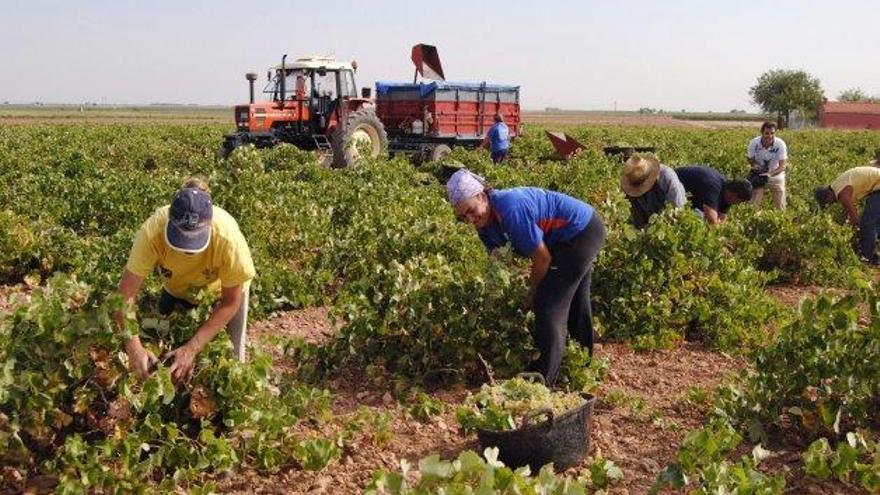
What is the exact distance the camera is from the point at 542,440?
403cm

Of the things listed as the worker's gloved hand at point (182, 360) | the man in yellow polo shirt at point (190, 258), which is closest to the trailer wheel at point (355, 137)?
the man in yellow polo shirt at point (190, 258)

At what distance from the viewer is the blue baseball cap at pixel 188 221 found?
12.2 feet

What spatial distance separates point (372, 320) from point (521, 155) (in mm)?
17214

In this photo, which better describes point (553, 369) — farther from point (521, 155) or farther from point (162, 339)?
point (521, 155)

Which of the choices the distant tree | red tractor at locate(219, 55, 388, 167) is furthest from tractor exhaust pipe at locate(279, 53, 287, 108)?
the distant tree

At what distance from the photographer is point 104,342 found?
3.74m

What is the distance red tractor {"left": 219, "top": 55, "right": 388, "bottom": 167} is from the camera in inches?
667

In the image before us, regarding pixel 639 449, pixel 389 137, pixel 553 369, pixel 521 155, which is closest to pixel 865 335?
pixel 639 449

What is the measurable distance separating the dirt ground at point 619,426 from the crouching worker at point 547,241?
1.72 ft

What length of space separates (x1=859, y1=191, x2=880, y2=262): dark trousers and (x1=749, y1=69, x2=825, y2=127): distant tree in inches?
3072

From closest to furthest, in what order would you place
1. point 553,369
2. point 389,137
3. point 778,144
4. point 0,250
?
1. point 553,369
2. point 0,250
3. point 778,144
4. point 389,137

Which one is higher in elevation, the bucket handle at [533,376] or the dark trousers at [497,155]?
the dark trousers at [497,155]

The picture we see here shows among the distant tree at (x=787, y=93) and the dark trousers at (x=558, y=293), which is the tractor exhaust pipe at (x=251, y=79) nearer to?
the dark trousers at (x=558, y=293)

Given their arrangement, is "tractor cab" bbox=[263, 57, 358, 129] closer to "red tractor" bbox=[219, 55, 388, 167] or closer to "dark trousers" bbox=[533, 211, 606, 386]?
"red tractor" bbox=[219, 55, 388, 167]
